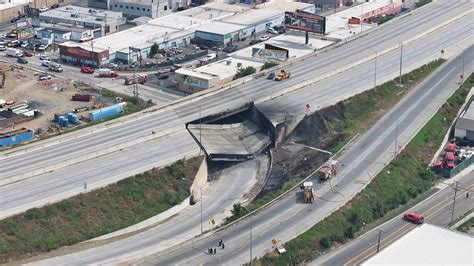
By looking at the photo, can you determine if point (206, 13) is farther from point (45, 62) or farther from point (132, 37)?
point (45, 62)

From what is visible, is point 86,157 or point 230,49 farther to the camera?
point 230,49

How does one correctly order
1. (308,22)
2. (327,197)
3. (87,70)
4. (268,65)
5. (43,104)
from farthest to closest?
(308,22) → (87,70) → (268,65) → (43,104) → (327,197)

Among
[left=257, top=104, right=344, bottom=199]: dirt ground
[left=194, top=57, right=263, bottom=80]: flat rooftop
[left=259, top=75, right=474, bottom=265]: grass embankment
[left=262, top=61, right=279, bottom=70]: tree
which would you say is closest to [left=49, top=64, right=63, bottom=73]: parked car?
[left=194, top=57, right=263, bottom=80]: flat rooftop

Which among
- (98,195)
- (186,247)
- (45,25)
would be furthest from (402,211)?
(45,25)

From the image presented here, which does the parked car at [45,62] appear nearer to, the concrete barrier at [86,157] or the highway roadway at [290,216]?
the concrete barrier at [86,157]

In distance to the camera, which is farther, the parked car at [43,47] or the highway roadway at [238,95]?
the parked car at [43,47]

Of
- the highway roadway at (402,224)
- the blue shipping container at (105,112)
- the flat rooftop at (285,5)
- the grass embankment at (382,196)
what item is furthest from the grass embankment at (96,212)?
the flat rooftop at (285,5)

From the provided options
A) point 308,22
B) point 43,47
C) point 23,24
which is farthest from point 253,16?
point 23,24
